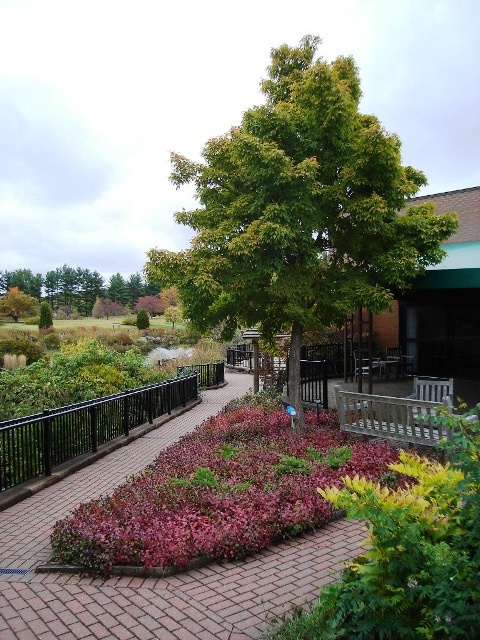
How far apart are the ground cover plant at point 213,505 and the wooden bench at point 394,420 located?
0.26 m

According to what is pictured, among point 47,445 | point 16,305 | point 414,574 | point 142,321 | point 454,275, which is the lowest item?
point 47,445

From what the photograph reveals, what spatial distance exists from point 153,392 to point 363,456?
6354 mm

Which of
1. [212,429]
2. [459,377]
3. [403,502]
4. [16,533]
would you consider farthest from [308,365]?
[403,502]

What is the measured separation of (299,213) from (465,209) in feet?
28.2

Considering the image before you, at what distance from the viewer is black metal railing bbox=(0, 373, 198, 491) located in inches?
262

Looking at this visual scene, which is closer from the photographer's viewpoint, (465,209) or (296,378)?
(296,378)

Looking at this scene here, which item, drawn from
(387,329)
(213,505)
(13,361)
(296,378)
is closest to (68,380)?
(296,378)

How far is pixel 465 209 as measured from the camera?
14.5m

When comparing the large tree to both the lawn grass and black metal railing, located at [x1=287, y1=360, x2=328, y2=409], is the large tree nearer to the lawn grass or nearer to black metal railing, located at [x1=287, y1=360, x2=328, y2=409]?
black metal railing, located at [x1=287, y1=360, x2=328, y2=409]

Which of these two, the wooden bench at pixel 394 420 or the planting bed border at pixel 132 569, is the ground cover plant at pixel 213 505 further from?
the wooden bench at pixel 394 420

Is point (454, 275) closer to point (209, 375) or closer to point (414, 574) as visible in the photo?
point (414, 574)

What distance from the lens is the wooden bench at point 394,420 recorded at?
6902 millimetres

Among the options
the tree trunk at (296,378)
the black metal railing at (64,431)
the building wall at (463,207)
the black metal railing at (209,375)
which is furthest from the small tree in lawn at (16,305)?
the tree trunk at (296,378)

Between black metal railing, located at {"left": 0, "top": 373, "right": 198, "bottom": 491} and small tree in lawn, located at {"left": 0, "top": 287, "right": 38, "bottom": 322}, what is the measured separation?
50.3 metres
